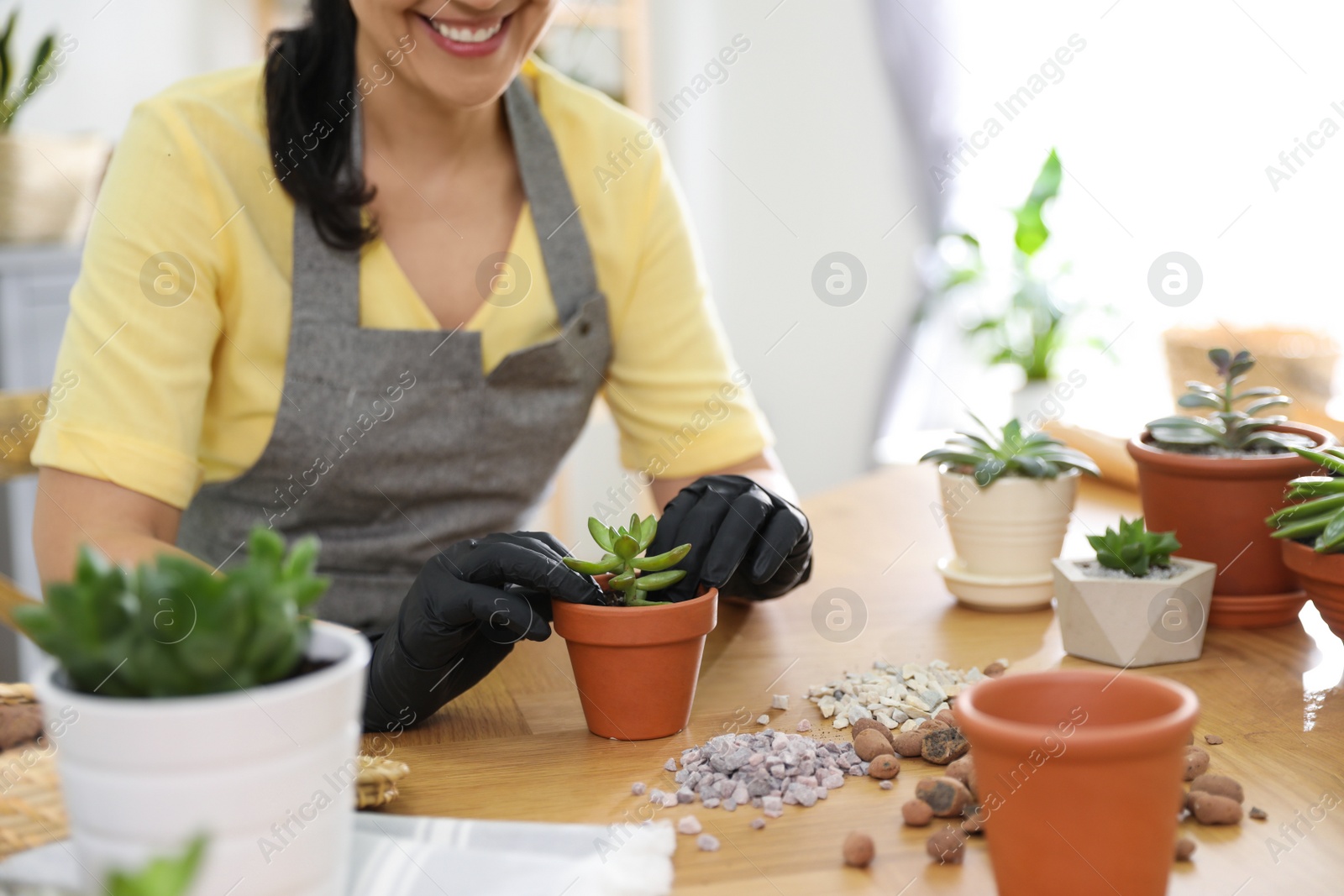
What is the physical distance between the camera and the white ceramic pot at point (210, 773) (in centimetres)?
46

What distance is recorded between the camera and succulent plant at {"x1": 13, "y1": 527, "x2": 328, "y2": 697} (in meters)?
0.45

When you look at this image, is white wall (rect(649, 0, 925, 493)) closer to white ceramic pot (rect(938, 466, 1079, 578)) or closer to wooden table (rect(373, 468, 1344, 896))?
wooden table (rect(373, 468, 1344, 896))

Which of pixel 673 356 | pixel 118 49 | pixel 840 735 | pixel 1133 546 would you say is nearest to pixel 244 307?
pixel 673 356

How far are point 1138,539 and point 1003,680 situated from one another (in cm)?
43

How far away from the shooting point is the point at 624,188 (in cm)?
146

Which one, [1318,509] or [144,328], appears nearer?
[1318,509]

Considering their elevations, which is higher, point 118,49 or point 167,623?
point 118,49

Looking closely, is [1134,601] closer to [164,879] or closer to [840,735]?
[840,735]

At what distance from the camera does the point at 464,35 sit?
1.21 m

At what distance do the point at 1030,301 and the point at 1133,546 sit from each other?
2.11m

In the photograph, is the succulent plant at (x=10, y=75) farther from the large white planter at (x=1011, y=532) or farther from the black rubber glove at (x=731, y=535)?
the large white planter at (x=1011, y=532)

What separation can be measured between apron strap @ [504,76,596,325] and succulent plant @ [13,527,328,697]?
95cm

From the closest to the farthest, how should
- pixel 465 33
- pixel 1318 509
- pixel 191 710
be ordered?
pixel 191 710
pixel 1318 509
pixel 465 33

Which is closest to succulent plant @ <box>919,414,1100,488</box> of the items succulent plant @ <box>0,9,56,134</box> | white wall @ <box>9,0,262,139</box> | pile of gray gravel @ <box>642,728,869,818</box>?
pile of gray gravel @ <box>642,728,869,818</box>
